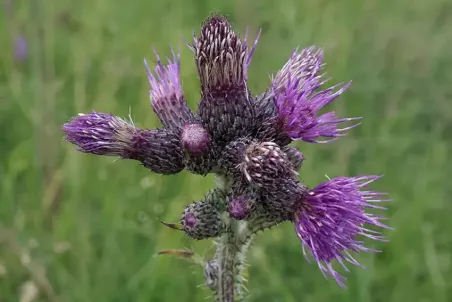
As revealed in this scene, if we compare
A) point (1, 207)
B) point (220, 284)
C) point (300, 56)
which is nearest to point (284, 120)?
point (300, 56)

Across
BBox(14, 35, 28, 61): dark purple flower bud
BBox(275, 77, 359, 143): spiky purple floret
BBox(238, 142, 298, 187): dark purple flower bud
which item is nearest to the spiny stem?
BBox(238, 142, 298, 187): dark purple flower bud

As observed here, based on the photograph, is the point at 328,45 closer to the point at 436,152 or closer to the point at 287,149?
the point at 436,152

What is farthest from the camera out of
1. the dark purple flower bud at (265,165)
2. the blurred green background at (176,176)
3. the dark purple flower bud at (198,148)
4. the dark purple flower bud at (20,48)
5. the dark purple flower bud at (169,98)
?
the dark purple flower bud at (20,48)

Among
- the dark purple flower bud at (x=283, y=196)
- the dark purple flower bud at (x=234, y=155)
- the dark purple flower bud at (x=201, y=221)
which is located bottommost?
the dark purple flower bud at (x=201, y=221)

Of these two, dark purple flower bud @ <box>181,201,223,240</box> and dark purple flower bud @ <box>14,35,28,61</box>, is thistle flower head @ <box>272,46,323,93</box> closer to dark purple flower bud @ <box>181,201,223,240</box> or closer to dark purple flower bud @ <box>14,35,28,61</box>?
dark purple flower bud @ <box>181,201,223,240</box>

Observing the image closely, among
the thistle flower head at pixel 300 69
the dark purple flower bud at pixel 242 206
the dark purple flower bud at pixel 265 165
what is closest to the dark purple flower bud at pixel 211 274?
the dark purple flower bud at pixel 242 206

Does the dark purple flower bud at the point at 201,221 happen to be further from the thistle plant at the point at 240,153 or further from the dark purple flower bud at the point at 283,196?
the dark purple flower bud at the point at 283,196
